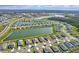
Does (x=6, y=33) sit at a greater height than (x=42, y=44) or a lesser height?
greater

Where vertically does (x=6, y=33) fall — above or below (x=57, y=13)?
below

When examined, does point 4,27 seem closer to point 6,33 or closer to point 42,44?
point 6,33
